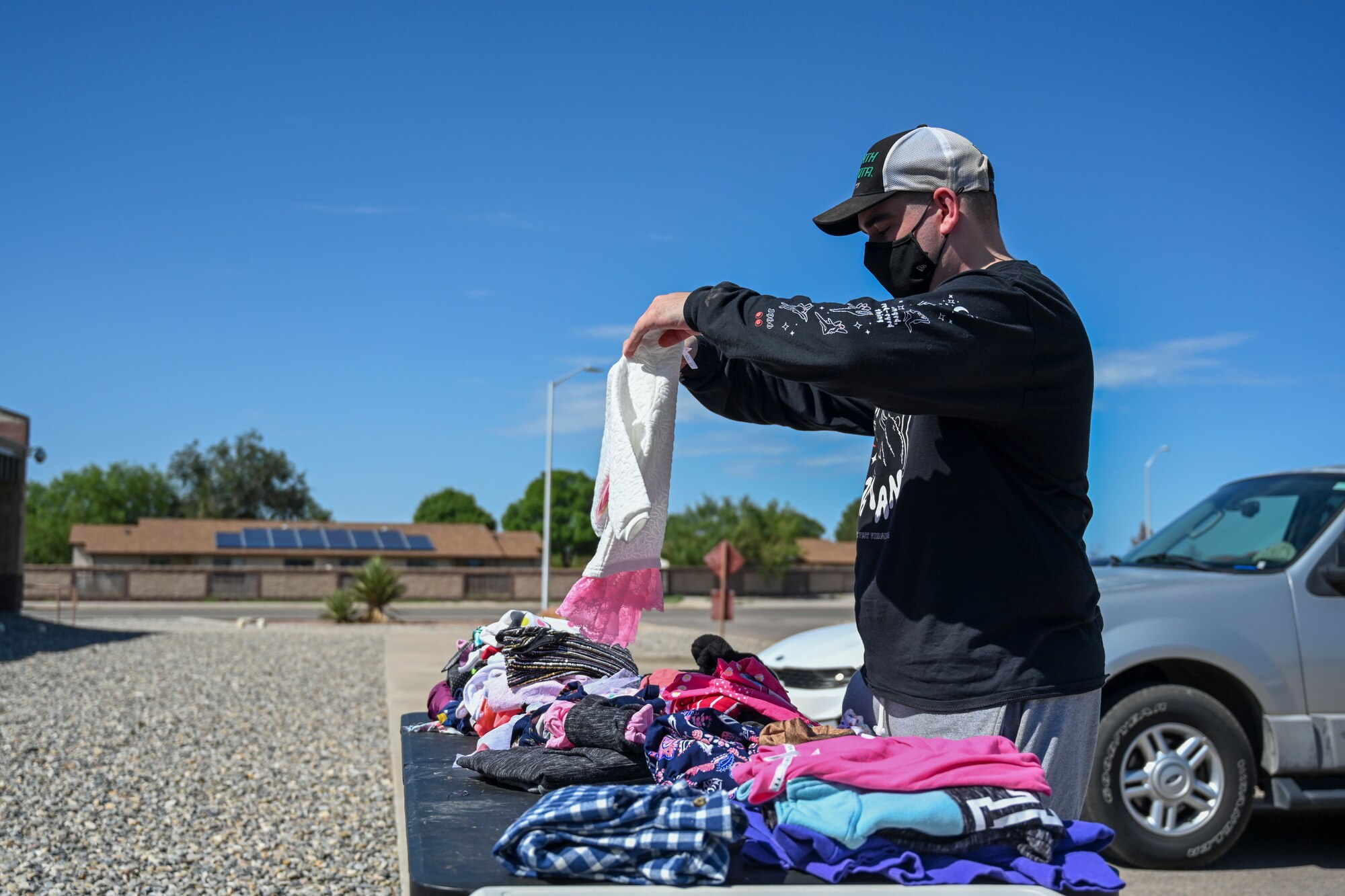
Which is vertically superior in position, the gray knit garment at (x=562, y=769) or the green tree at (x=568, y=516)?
the green tree at (x=568, y=516)

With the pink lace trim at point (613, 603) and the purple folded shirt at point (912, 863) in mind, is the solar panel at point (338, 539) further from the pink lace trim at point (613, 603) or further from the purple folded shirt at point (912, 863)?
the purple folded shirt at point (912, 863)

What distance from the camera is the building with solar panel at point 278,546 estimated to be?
60.2 metres

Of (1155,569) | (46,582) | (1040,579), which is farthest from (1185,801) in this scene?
(46,582)

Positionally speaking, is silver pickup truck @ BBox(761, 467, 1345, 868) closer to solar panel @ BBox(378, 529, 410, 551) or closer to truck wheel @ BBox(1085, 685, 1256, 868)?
truck wheel @ BBox(1085, 685, 1256, 868)

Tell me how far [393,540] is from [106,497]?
41.6 metres

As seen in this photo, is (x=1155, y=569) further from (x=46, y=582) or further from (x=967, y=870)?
(x=46, y=582)

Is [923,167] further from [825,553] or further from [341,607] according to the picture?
[825,553]

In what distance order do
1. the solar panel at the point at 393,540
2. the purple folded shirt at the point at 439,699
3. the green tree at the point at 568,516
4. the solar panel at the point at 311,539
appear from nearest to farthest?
the purple folded shirt at the point at 439,699 < the solar panel at the point at 311,539 < the solar panel at the point at 393,540 < the green tree at the point at 568,516

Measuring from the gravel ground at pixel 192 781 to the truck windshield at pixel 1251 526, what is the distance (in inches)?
186

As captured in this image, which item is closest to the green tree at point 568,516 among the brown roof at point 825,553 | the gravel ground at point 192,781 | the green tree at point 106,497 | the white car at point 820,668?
the brown roof at point 825,553

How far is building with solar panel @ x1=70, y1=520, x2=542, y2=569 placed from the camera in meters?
60.2

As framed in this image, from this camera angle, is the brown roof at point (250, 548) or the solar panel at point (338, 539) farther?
the brown roof at point (250, 548)

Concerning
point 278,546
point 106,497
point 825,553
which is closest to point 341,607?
point 278,546

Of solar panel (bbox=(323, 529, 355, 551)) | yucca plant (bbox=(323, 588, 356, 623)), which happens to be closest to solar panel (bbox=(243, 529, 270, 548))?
solar panel (bbox=(323, 529, 355, 551))
